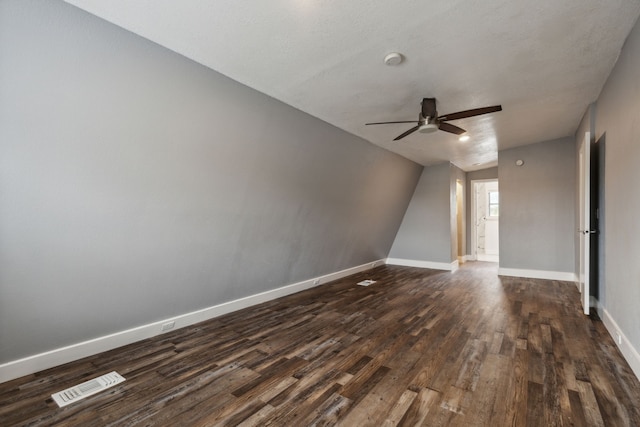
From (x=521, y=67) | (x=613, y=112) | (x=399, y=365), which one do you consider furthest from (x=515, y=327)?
(x=521, y=67)

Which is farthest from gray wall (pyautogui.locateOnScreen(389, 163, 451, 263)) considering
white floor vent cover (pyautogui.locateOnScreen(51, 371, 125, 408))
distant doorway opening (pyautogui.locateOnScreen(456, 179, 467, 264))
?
white floor vent cover (pyautogui.locateOnScreen(51, 371, 125, 408))

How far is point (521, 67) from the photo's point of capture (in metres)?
2.58

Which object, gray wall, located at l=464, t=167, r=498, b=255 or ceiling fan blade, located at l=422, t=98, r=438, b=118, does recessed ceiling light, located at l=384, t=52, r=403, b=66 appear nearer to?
ceiling fan blade, located at l=422, t=98, r=438, b=118

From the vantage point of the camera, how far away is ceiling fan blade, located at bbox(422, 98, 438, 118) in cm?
302

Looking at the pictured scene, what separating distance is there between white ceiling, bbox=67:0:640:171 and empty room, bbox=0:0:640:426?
0.02 m

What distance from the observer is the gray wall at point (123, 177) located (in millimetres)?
1783

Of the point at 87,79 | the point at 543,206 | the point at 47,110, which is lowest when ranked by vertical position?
the point at 543,206

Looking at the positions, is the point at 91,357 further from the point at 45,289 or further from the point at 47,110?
the point at 47,110

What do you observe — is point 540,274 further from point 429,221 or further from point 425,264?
point 429,221

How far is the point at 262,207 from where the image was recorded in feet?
11.6

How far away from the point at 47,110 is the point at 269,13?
5.01 feet

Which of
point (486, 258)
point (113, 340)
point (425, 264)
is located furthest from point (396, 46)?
point (486, 258)

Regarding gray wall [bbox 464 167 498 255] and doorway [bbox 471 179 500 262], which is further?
doorway [bbox 471 179 500 262]

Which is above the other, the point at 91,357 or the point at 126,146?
the point at 126,146
